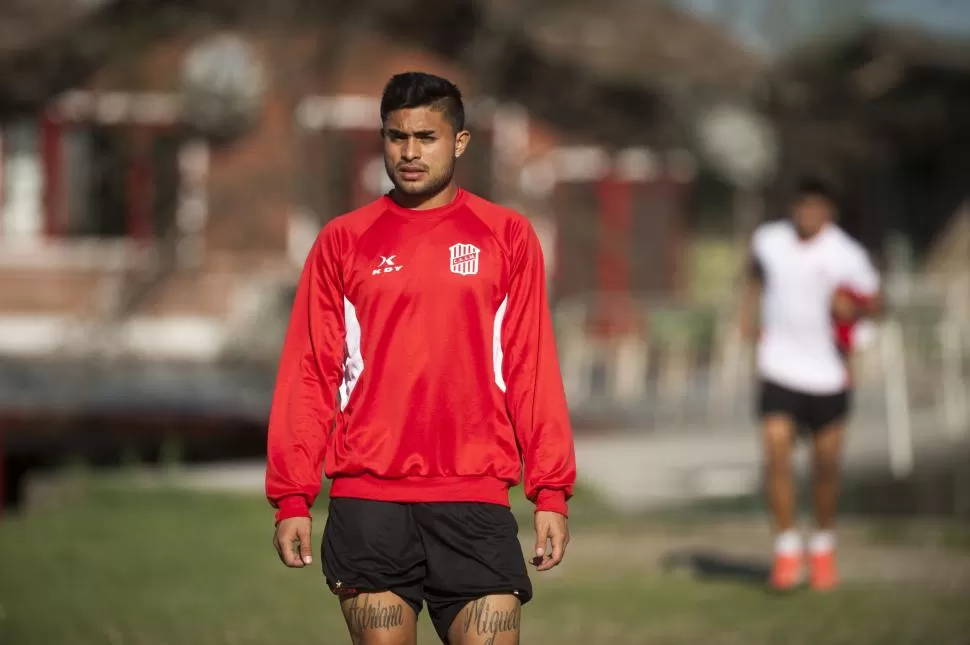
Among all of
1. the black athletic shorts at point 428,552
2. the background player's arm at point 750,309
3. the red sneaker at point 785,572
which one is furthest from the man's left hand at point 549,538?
the background player's arm at point 750,309

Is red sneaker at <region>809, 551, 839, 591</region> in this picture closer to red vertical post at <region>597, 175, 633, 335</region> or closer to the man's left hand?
the man's left hand

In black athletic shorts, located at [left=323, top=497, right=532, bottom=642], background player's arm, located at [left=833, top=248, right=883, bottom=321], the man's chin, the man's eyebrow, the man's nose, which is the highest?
the man's eyebrow

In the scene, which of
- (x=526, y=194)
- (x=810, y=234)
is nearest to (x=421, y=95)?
(x=810, y=234)

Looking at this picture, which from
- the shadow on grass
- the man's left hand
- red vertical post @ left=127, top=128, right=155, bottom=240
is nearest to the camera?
the man's left hand

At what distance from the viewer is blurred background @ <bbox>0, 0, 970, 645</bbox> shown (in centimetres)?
1706

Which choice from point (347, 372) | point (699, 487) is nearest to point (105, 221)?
point (699, 487)

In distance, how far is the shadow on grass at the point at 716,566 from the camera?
32.2 ft

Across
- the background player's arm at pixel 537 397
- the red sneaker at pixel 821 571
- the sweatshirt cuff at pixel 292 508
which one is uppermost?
the background player's arm at pixel 537 397

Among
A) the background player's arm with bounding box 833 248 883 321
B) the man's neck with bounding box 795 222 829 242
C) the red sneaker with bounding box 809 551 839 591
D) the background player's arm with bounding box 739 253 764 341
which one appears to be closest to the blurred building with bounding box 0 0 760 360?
the background player's arm with bounding box 739 253 764 341

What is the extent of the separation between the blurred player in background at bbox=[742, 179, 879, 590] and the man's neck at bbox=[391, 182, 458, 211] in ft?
16.0

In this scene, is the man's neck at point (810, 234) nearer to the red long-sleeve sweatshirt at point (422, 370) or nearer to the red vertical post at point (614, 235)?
the red long-sleeve sweatshirt at point (422, 370)

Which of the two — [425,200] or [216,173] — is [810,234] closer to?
[425,200]

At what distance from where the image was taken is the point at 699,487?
13.8 m

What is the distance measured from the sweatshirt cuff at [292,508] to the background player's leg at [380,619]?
0.85 ft
